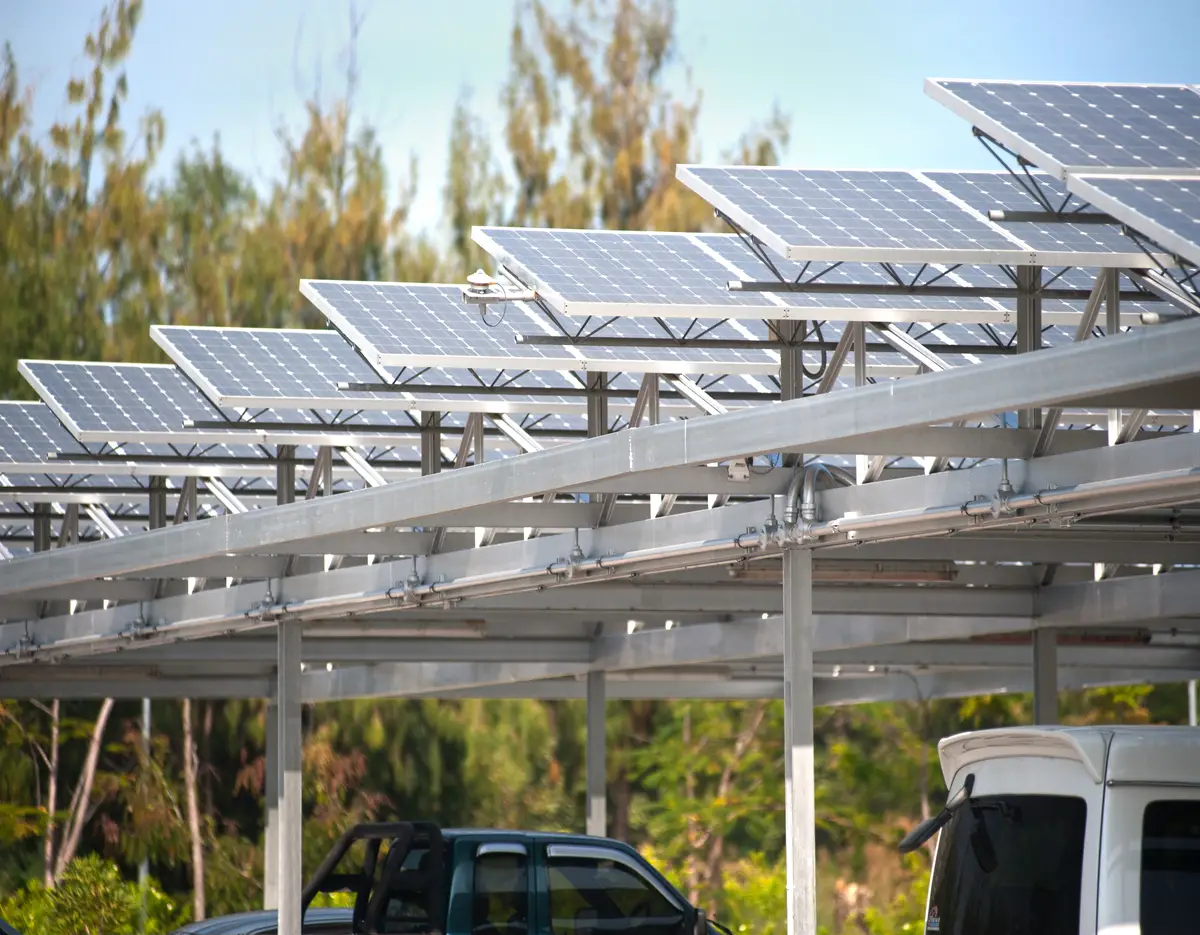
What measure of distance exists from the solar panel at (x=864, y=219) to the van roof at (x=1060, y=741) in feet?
11.2

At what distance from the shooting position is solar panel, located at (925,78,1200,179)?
35.9ft

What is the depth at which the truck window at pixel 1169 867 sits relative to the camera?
27.3 ft

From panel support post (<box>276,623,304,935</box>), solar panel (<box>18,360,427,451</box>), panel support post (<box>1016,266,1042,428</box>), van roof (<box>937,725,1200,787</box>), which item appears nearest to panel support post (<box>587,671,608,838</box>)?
solar panel (<box>18,360,427,451</box>)

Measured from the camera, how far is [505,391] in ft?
54.0

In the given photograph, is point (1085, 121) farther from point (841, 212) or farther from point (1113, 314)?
point (841, 212)

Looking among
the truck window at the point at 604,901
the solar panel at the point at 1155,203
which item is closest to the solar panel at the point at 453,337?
the truck window at the point at 604,901

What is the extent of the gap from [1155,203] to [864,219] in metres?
2.67

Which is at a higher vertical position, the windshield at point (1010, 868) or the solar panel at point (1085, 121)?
the solar panel at point (1085, 121)

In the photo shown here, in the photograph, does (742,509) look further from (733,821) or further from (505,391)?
(733,821)

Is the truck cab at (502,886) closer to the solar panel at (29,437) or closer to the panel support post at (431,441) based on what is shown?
the panel support post at (431,441)

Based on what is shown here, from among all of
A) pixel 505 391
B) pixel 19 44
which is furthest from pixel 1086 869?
pixel 19 44

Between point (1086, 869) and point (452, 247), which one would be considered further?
point (452, 247)

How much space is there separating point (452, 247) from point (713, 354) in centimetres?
2662

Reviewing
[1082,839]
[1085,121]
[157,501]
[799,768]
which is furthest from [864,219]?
[157,501]
